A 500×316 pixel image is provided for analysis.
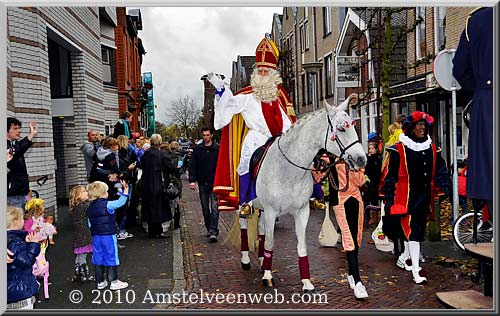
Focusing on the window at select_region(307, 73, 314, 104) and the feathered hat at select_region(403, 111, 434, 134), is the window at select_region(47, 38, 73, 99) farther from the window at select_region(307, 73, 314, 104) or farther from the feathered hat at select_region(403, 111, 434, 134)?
the feathered hat at select_region(403, 111, 434, 134)

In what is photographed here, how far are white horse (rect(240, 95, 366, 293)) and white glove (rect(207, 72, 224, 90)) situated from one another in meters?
0.83

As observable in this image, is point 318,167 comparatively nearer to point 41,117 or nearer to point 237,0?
point 237,0

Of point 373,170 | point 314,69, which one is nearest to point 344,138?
point 373,170

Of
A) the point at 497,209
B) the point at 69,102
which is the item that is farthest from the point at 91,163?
the point at 497,209

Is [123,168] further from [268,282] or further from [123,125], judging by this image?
[268,282]

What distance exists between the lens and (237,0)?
4484 millimetres

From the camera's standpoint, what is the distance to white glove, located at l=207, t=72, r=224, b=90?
5752mm

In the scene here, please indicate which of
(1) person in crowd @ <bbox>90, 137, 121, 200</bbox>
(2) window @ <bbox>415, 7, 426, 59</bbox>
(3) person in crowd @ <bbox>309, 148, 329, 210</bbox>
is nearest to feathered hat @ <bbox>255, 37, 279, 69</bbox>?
(3) person in crowd @ <bbox>309, 148, 329, 210</bbox>

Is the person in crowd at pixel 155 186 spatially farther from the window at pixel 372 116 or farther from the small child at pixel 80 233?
the window at pixel 372 116

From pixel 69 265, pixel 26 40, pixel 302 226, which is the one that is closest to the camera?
pixel 302 226

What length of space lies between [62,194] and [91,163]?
370 centimetres

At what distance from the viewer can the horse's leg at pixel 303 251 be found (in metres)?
5.54

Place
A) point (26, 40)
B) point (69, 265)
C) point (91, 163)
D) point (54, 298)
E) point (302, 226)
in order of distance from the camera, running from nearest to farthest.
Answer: point (54, 298)
point (302, 226)
point (69, 265)
point (26, 40)
point (91, 163)

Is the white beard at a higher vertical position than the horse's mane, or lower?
higher
